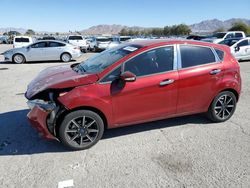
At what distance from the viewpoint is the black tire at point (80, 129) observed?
379 centimetres

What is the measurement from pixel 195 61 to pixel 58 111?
2555 millimetres

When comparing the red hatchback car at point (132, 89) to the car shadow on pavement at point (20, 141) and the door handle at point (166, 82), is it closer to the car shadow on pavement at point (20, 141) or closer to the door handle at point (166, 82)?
the door handle at point (166, 82)

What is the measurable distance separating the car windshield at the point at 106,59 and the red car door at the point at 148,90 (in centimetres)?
25

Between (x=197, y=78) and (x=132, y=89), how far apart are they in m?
1.27

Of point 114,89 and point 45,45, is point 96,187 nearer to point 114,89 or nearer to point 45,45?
point 114,89

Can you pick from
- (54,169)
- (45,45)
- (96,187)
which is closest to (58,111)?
(54,169)

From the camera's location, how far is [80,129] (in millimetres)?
3904

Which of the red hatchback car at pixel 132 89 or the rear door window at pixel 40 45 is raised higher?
the rear door window at pixel 40 45

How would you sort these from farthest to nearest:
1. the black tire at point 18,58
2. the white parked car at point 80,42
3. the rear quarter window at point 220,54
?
the white parked car at point 80,42 → the black tire at point 18,58 → the rear quarter window at point 220,54

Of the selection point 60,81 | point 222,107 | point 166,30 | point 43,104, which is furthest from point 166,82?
point 166,30

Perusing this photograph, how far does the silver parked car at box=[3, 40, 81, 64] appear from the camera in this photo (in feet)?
49.3

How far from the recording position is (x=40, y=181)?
3.15 m

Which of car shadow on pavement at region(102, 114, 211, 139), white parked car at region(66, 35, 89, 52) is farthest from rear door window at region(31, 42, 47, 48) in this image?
car shadow on pavement at region(102, 114, 211, 139)

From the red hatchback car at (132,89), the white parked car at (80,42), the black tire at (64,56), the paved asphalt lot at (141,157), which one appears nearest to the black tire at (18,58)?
the black tire at (64,56)
